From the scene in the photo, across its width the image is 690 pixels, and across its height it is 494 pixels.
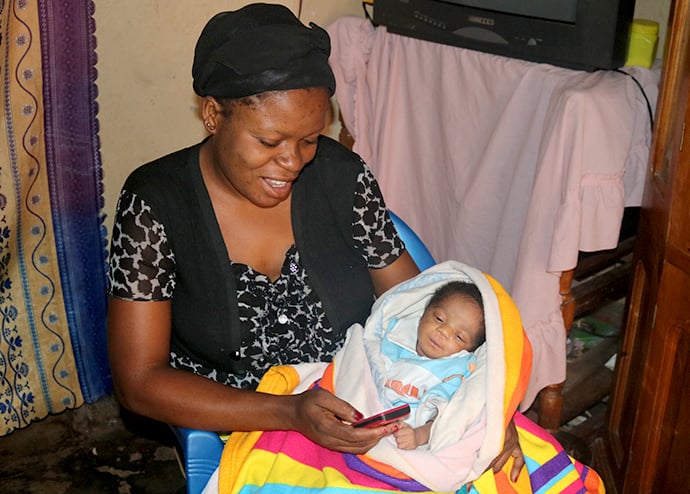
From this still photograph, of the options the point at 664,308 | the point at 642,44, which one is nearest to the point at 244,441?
the point at 664,308

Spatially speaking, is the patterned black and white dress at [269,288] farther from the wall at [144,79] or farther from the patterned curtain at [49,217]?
the wall at [144,79]

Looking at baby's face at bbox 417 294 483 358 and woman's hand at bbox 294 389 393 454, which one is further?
baby's face at bbox 417 294 483 358

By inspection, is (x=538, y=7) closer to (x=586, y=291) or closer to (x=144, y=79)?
(x=586, y=291)

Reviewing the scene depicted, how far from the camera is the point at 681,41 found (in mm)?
2041

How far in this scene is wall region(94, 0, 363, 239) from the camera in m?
2.70

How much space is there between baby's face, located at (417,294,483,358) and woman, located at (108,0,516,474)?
22cm

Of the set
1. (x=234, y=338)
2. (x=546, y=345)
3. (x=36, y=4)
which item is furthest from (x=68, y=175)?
(x=546, y=345)

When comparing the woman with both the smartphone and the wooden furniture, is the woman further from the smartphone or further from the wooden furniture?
the wooden furniture

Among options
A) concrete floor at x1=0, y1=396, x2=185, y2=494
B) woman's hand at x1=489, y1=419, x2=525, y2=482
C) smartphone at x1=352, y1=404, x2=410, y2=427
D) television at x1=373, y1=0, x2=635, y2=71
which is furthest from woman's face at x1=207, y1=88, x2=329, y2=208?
concrete floor at x1=0, y1=396, x2=185, y2=494

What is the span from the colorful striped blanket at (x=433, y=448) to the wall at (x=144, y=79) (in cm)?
127

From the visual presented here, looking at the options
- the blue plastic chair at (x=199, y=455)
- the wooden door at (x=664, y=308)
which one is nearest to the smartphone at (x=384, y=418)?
the blue plastic chair at (x=199, y=455)

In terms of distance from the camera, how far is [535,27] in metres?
2.48

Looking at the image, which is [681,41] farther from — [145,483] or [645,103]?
[145,483]

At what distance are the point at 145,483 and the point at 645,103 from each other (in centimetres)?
186
